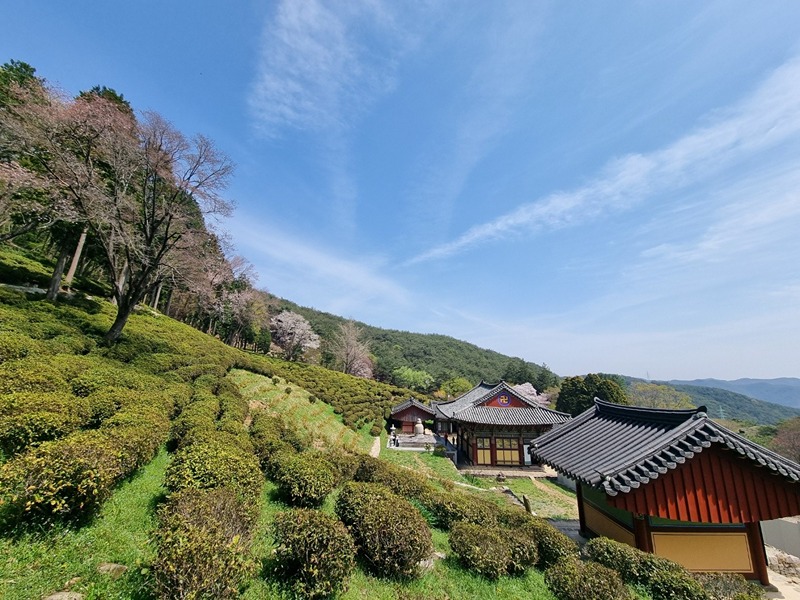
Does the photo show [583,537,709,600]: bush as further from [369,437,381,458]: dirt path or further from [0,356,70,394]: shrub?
[369,437,381,458]: dirt path

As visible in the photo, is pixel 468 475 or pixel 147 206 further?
pixel 468 475

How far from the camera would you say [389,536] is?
572cm

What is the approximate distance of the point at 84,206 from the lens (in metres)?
15.5

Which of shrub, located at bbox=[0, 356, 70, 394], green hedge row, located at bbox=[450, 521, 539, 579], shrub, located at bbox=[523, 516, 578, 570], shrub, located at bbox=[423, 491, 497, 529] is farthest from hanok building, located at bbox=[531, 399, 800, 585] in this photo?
shrub, located at bbox=[0, 356, 70, 394]

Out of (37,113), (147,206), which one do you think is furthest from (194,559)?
(37,113)

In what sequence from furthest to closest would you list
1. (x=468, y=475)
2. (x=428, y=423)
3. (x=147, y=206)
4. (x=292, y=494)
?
(x=428, y=423)
(x=468, y=475)
(x=147, y=206)
(x=292, y=494)

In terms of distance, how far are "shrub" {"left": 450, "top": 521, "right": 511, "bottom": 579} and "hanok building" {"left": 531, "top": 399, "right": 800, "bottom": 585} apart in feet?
8.48

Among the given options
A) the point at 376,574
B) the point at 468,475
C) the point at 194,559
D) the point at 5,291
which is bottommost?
the point at 468,475

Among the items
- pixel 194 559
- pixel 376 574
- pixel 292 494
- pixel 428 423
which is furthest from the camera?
pixel 428 423

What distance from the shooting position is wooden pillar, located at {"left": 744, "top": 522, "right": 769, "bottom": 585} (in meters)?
7.62

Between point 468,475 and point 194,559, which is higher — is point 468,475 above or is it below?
below

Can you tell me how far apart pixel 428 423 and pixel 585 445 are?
33124mm

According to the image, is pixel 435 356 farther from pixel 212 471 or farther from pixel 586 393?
pixel 212 471

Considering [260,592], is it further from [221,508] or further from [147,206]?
[147,206]
